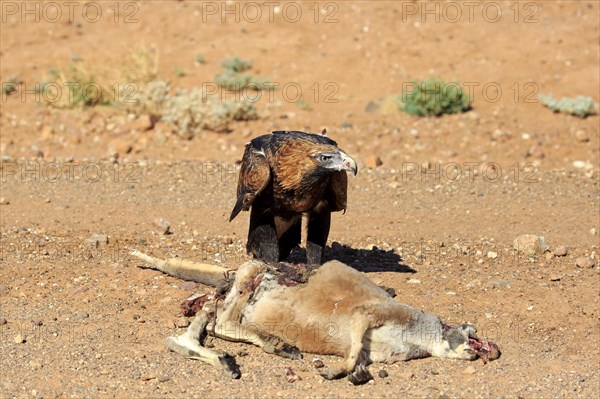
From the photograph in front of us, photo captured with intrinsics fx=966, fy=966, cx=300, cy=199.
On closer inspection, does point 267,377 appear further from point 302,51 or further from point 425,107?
point 302,51

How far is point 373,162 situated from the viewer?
13484 millimetres

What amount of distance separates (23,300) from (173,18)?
41.9 ft

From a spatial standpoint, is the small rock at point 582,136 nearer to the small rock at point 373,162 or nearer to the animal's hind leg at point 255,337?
the small rock at point 373,162

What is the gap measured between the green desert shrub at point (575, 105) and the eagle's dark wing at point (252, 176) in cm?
844

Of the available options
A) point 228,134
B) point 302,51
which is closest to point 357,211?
point 228,134

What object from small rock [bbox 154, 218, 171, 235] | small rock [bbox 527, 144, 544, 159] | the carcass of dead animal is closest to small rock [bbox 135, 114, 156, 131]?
small rock [bbox 154, 218, 171, 235]

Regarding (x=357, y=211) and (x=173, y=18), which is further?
(x=173, y=18)

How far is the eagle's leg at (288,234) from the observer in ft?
27.9

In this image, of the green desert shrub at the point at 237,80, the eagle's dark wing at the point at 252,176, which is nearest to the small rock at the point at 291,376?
the eagle's dark wing at the point at 252,176

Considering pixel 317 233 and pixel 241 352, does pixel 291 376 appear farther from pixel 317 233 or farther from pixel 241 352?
pixel 317 233

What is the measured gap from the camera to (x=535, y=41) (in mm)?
18125

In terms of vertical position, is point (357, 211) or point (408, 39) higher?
point (408, 39)

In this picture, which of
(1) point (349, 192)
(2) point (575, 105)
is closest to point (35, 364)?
(1) point (349, 192)

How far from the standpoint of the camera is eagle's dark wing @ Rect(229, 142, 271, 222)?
7785 mm
